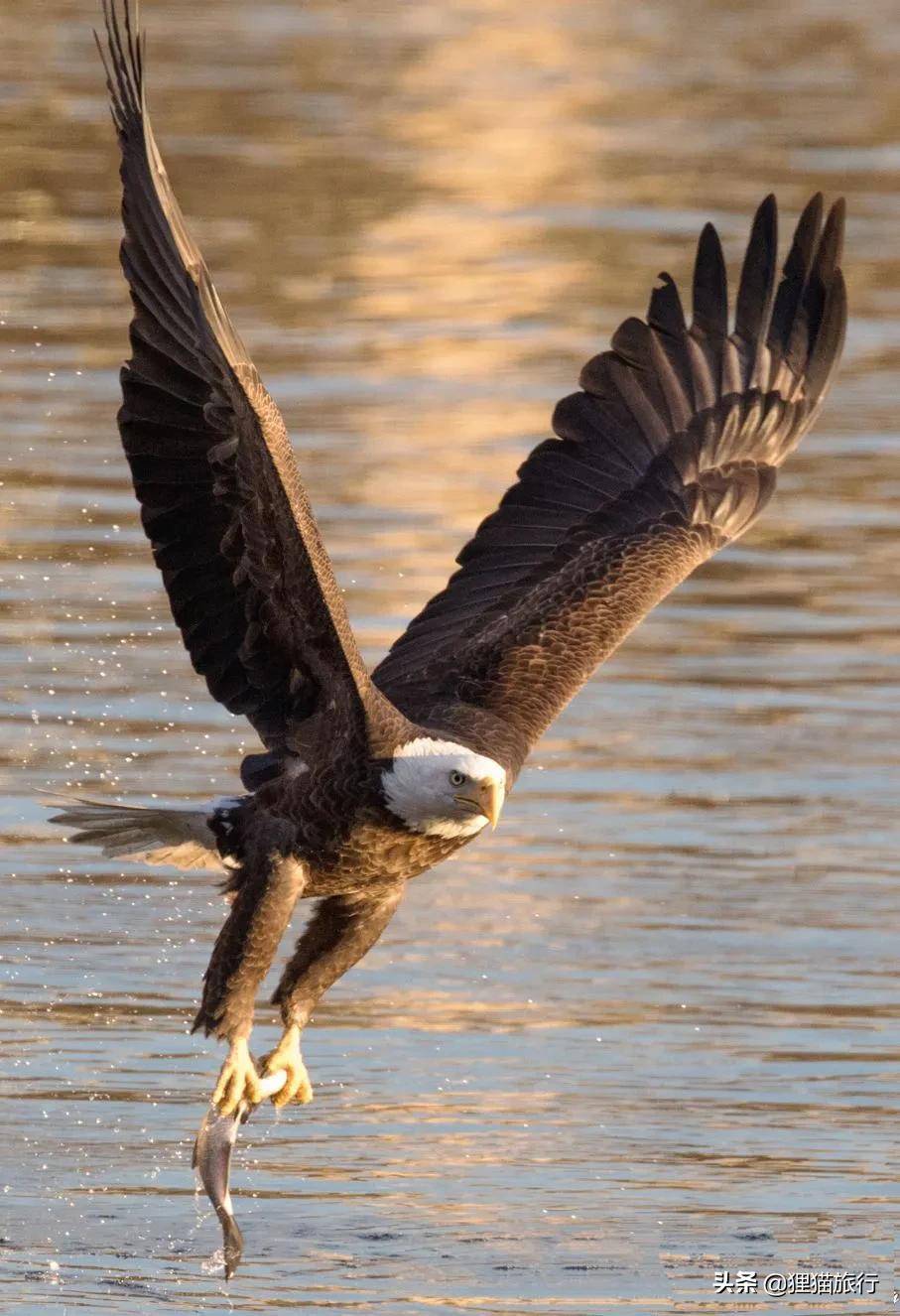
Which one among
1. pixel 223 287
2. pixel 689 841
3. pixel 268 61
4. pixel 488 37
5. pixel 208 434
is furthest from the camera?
pixel 488 37

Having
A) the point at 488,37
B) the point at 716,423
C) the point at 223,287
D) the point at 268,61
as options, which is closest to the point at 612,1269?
the point at 716,423

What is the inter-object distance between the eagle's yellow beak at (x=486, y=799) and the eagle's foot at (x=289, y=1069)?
87cm

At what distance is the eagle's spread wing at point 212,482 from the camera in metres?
6.50

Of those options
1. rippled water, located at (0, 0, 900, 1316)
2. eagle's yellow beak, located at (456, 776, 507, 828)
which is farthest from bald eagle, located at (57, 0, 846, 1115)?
rippled water, located at (0, 0, 900, 1316)

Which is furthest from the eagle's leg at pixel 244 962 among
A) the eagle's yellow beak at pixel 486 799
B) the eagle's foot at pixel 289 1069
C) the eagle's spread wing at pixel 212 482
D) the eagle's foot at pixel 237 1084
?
the eagle's yellow beak at pixel 486 799

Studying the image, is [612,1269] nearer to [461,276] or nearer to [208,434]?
[208,434]

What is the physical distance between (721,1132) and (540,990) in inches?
37.3

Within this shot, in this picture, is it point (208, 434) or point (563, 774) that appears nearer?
point (208, 434)

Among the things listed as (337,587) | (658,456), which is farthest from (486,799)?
(658,456)

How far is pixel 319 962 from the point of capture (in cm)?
739

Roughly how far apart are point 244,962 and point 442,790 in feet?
2.12

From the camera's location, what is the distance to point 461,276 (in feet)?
57.0

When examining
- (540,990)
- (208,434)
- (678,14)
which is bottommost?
(678,14)

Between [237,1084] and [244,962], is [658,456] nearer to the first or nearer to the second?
[244,962]
